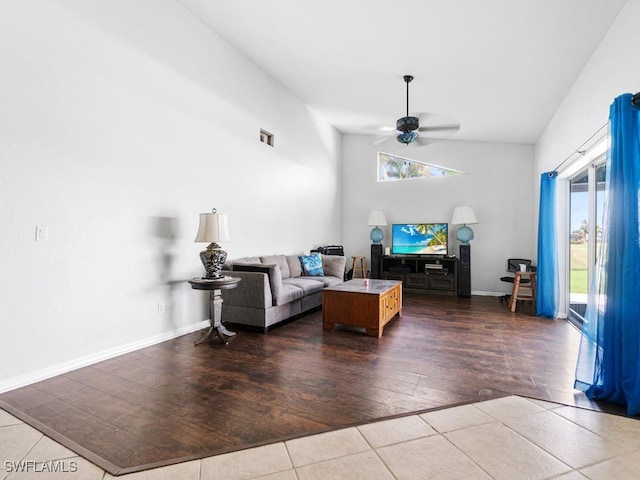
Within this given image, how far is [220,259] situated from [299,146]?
11.0 feet

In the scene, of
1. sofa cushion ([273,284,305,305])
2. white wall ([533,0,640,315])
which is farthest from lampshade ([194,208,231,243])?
white wall ([533,0,640,315])

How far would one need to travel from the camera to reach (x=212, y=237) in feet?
11.4

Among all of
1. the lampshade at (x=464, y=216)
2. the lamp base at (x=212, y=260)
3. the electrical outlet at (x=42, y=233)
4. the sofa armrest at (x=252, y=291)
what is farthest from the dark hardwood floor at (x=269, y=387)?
the lampshade at (x=464, y=216)

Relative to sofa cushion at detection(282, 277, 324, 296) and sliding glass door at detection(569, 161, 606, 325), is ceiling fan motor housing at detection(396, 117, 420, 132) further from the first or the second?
sofa cushion at detection(282, 277, 324, 296)

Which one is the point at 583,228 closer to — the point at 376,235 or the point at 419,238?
the point at 419,238

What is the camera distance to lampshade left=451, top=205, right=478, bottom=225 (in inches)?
251

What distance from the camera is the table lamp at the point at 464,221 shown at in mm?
6391

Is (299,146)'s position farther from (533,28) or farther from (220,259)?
(533,28)

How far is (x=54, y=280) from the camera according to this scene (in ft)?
8.80

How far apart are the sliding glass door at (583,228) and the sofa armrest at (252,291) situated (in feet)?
11.4

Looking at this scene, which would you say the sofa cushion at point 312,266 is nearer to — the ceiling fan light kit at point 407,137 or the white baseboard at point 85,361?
the white baseboard at point 85,361

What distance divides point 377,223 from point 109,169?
5201mm

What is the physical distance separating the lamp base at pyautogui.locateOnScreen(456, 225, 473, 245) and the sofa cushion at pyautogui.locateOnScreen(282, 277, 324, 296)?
10.0 ft

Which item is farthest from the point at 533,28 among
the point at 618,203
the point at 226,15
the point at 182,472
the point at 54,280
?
the point at 54,280
